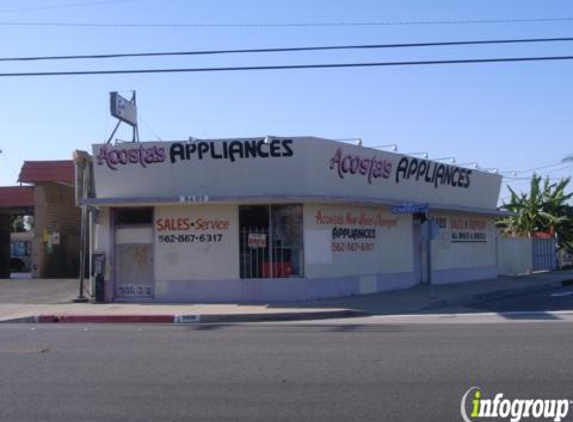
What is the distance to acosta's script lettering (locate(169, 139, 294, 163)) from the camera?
2356cm

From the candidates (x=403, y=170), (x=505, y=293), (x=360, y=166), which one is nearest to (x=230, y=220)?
(x=360, y=166)

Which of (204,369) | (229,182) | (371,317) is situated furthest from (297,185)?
(204,369)

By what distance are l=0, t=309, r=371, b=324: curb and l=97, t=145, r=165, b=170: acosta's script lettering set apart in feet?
19.9

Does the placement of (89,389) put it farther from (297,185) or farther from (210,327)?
(297,185)

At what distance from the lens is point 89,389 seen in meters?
9.19

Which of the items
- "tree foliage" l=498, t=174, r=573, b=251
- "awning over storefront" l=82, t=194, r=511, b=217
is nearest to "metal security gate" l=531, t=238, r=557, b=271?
"tree foliage" l=498, t=174, r=573, b=251

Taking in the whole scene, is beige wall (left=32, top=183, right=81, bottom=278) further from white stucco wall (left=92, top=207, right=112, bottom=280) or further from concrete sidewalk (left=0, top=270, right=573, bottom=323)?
white stucco wall (left=92, top=207, right=112, bottom=280)

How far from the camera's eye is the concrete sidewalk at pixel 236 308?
65.2 ft

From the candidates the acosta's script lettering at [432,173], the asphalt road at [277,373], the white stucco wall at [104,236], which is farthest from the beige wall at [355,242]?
the asphalt road at [277,373]

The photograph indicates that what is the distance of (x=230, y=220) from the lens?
931 inches

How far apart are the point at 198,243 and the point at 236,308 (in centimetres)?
322

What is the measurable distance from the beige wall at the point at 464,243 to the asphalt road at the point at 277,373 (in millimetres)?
14474

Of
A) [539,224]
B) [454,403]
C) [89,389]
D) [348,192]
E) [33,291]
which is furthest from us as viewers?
[539,224]

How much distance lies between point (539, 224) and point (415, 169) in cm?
2328
